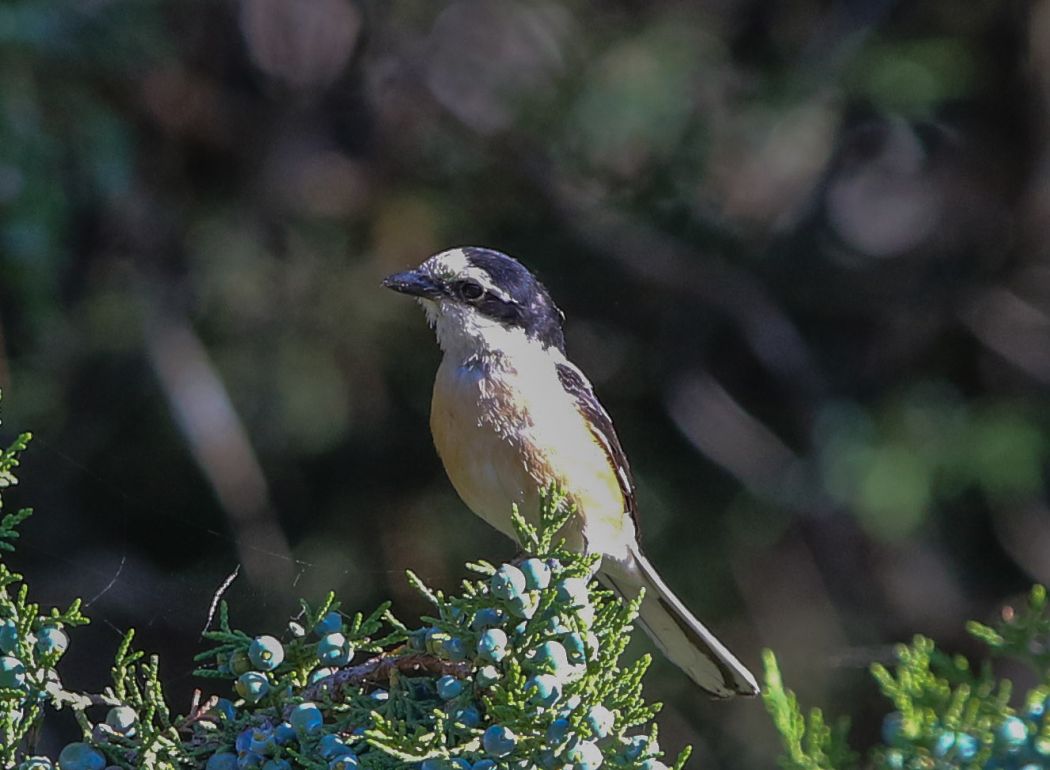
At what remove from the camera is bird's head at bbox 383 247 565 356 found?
161 inches

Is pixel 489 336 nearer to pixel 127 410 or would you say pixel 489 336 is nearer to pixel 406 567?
pixel 406 567

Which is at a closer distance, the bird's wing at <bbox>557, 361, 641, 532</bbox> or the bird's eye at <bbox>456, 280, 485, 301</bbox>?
the bird's eye at <bbox>456, 280, 485, 301</bbox>

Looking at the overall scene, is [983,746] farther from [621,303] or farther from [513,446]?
[621,303]

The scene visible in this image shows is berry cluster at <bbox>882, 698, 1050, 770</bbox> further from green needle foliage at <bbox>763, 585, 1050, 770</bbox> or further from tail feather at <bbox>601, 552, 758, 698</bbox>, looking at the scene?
tail feather at <bbox>601, 552, 758, 698</bbox>

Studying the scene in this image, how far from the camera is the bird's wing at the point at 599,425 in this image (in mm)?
4277

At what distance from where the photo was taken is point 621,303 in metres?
6.52

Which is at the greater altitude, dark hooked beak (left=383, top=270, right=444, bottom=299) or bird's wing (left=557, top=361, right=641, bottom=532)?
dark hooked beak (left=383, top=270, right=444, bottom=299)

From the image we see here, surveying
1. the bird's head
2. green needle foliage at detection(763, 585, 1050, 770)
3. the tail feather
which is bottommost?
the tail feather

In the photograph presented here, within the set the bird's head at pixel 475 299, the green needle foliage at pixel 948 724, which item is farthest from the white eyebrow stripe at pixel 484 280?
the green needle foliage at pixel 948 724

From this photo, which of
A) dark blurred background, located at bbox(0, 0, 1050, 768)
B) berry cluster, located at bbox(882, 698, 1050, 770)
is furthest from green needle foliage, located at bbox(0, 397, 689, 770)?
dark blurred background, located at bbox(0, 0, 1050, 768)

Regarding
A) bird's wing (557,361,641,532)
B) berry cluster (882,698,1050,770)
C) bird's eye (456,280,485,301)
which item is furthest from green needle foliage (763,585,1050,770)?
bird's eye (456,280,485,301)

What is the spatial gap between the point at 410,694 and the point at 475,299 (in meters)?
1.87

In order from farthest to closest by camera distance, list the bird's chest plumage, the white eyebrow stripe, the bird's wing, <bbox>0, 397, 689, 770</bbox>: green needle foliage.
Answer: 1. the bird's wing
2. the white eyebrow stripe
3. the bird's chest plumage
4. <bbox>0, 397, 689, 770</bbox>: green needle foliage

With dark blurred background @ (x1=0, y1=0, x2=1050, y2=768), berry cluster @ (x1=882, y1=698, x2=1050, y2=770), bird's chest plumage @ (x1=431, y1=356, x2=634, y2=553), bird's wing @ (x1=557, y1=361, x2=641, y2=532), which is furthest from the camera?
dark blurred background @ (x1=0, y1=0, x2=1050, y2=768)
